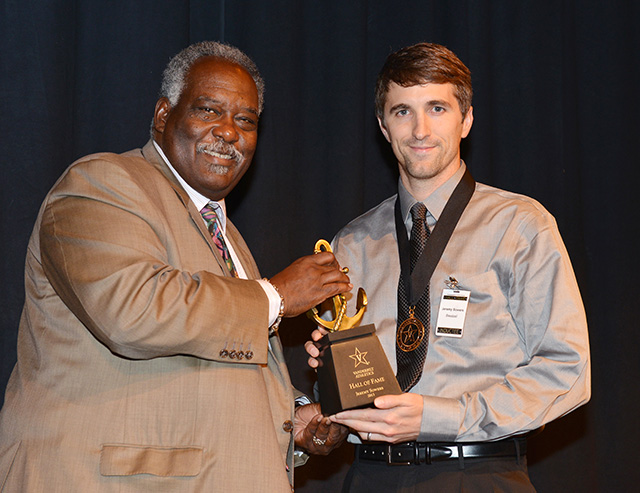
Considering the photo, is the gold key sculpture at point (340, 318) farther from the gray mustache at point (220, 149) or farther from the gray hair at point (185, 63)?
the gray hair at point (185, 63)

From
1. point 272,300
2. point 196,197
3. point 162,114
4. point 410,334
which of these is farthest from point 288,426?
point 162,114

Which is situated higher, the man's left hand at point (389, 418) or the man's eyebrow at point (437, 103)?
the man's eyebrow at point (437, 103)

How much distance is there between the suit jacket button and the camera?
1.95 meters

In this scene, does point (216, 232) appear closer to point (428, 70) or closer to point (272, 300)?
point (272, 300)

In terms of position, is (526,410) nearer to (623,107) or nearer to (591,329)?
(591,329)

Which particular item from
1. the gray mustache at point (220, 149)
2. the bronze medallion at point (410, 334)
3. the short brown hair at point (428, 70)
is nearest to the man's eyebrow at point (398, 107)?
the short brown hair at point (428, 70)

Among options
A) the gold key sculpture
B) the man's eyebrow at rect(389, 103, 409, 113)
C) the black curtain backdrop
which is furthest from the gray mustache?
the black curtain backdrop

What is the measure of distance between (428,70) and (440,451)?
4.06ft

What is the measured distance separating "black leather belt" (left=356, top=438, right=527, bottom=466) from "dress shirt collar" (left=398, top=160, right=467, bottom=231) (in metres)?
0.73

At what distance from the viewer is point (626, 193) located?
3.53m

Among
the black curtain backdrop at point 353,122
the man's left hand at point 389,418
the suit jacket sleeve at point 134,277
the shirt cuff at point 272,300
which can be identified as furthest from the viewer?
the black curtain backdrop at point 353,122

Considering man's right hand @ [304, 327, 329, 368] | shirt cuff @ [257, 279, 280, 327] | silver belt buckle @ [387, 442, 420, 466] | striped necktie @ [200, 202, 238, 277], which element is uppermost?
striped necktie @ [200, 202, 238, 277]

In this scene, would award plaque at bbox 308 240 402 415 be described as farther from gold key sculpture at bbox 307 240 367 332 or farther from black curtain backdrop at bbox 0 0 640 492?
black curtain backdrop at bbox 0 0 640 492

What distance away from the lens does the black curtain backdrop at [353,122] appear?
8.31 feet
